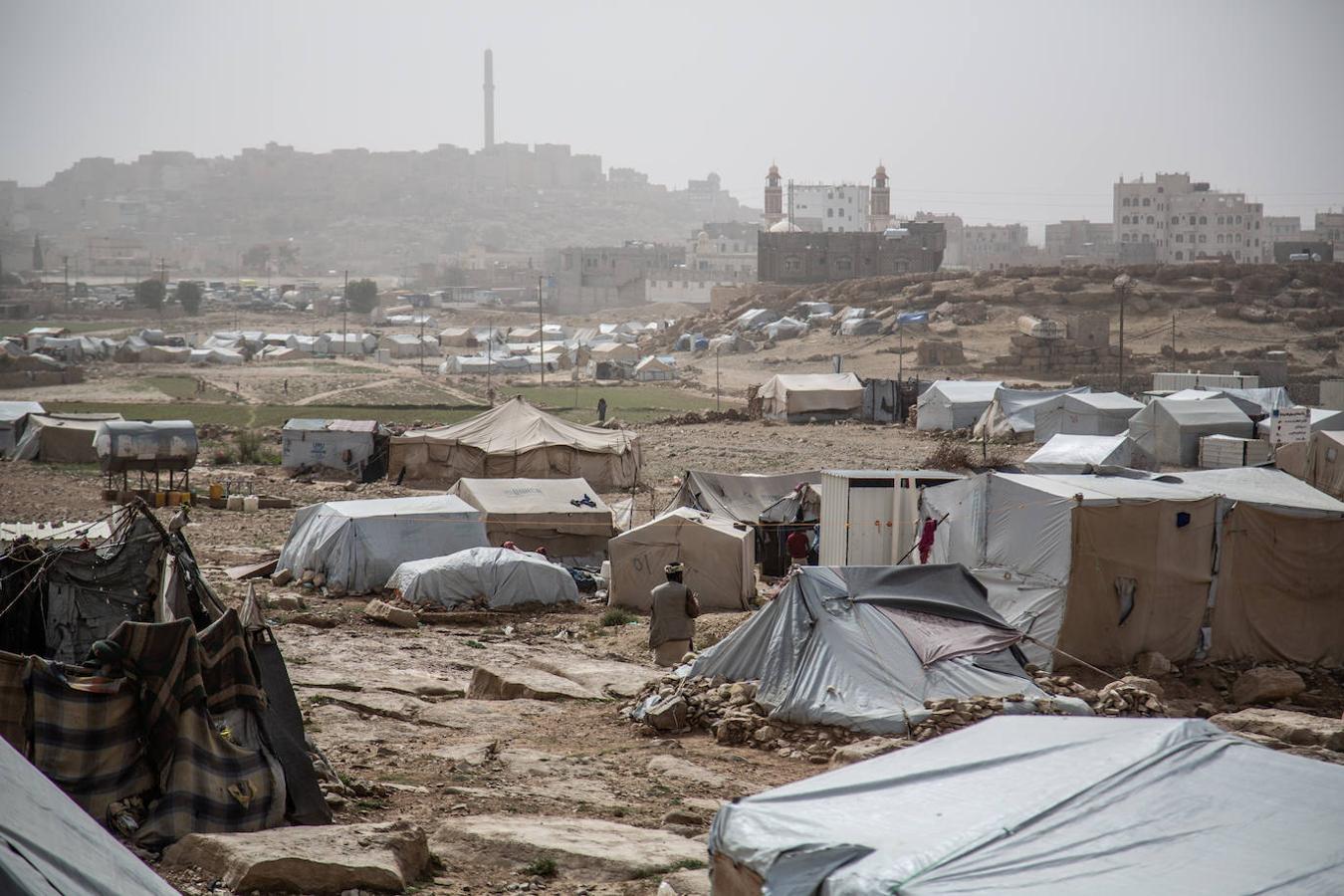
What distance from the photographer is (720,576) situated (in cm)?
1541

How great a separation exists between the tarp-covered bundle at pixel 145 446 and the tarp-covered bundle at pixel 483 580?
425 inches

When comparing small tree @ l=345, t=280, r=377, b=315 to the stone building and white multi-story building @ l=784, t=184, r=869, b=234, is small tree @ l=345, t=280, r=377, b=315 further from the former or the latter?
white multi-story building @ l=784, t=184, r=869, b=234

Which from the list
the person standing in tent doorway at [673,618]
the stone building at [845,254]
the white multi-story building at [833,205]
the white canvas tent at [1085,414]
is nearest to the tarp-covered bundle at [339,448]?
the white canvas tent at [1085,414]

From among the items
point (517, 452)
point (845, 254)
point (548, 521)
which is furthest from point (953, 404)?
point (845, 254)

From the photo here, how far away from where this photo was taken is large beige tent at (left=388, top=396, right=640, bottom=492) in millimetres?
25312

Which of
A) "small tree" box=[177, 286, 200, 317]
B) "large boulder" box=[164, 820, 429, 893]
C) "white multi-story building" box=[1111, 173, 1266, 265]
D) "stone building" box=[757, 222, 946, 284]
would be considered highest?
"white multi-story building" box=[1111, 173, 1266, 265]

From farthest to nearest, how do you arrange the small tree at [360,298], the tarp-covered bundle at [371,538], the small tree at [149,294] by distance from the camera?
1. the small tree at [360,298]
2. the small tree at [149,294]
3. the tarp-covered bundle at [371,538]

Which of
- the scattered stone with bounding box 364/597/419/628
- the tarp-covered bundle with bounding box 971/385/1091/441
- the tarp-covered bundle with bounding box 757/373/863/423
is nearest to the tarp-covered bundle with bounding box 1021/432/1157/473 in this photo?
the tarp-covered bundle with bounding box 971/385/1091/441

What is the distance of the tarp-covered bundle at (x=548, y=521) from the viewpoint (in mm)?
17938

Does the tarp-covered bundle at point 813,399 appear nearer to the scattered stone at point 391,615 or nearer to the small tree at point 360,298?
the scattered stone at point 391,615

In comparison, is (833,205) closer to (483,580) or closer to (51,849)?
(483,580)

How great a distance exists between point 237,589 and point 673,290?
103m

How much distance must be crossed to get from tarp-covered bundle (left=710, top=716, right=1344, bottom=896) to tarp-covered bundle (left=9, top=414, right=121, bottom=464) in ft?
89.8

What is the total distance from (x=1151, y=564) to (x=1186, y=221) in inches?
4394
